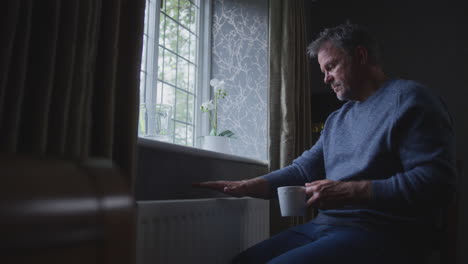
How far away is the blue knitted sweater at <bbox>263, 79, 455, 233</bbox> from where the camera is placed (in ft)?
3.27

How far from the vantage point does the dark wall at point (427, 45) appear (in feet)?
9.56

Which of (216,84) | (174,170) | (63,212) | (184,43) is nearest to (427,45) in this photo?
(216,84)

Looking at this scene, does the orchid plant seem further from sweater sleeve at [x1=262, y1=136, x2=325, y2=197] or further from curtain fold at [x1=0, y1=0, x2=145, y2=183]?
curtain fold at [x1=0, y1=0, x2=145, y2=183]

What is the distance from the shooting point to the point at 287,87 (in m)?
2.25

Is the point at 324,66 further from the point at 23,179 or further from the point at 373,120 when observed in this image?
the point at 23,179

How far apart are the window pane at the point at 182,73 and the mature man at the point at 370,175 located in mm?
1071

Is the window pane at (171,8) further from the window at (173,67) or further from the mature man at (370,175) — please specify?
the mature man at (370,175)

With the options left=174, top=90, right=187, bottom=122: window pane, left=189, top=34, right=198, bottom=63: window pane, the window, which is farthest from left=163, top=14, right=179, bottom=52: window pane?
left=174, top=90, right=187, bottom=122: window pane

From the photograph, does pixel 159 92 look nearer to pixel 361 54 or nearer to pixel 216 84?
pixel 216 84

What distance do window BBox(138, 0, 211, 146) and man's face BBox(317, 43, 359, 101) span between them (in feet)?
2.56

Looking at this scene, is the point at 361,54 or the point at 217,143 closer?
the point at 361,54

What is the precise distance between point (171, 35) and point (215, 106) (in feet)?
1.66

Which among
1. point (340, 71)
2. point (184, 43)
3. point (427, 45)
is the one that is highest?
point (427, 45)

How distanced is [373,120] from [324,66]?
358mm
